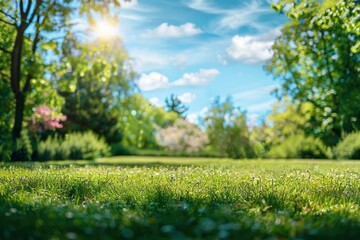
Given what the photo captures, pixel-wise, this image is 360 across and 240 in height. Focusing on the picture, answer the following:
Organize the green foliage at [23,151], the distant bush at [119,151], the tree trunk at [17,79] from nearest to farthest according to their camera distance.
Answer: the tree trunk at [17,79], the green foliage at [23,151], the distant bush at [119,151]

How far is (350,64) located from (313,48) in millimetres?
3101

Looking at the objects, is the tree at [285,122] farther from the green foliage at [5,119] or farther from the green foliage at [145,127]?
the green foliage at [5,119]

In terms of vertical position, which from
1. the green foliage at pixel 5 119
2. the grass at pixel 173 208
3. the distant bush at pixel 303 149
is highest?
the green foliage at pixel 5 119

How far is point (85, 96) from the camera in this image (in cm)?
4056

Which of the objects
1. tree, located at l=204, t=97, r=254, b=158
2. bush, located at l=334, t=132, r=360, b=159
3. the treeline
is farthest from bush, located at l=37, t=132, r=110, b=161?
bush, located at l=334, t=132, r=360, b=159

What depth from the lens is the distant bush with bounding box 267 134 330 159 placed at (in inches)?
1140

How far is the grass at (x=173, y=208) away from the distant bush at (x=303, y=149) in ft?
71.7

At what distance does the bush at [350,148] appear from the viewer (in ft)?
85.3

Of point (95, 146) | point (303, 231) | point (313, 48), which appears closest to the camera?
point (303, 231)

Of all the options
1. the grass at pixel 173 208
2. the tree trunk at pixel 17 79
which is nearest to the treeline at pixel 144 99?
the tree trunk at pixel 17 79

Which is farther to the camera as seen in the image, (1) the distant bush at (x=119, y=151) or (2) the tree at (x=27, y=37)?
(1) the distant bush at (x=119, y=151)

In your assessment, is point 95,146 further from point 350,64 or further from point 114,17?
point 350,64

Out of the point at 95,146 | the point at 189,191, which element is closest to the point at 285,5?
the point at 189,191

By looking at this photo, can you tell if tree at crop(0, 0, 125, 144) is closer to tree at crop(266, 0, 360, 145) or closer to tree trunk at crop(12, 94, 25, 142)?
tree trunk at crop(12, 94, 25, 142)
